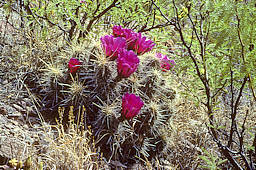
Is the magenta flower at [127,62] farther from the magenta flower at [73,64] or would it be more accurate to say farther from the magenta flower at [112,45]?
the magenta flower at [73,64]

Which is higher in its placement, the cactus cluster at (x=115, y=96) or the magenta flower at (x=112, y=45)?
the magenta flower at (x=112, y=45)

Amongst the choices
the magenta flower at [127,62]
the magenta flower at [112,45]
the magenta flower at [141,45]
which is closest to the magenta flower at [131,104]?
the magenta flower at [127,62]

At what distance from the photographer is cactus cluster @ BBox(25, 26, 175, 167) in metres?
1.58

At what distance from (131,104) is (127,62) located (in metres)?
0.27

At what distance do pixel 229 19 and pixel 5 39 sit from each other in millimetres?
1874

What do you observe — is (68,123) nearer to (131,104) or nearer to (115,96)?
(115,96)

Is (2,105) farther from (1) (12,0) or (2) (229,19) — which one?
(2) (229,19)

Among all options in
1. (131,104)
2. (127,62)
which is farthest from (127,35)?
(131,104)

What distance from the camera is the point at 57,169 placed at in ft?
4.50

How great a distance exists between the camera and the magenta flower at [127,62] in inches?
60.4

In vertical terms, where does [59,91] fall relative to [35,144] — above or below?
above

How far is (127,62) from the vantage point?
5.04 feet

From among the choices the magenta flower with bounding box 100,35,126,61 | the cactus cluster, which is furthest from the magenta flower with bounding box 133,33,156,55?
the magenta flower with bounding box 100,35,126,61

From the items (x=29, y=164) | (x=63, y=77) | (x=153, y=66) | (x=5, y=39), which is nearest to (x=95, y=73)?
(x=63, y=77)
